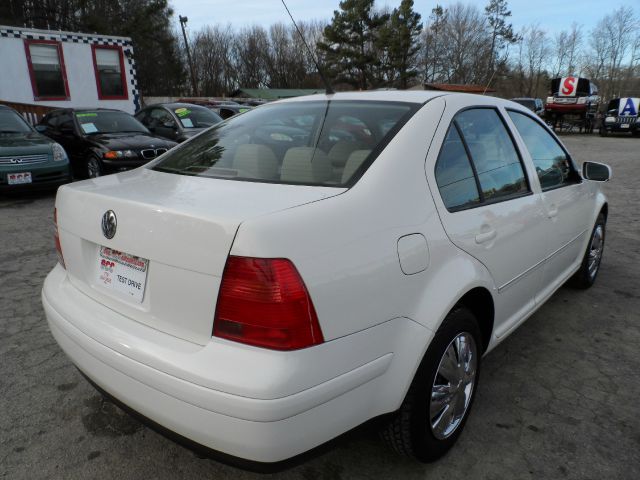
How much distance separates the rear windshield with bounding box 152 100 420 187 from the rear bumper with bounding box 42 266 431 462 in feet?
2.05

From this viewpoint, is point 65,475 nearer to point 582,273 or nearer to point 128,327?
point 128,327

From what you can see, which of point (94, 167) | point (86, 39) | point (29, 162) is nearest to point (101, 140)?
point (94, 167)

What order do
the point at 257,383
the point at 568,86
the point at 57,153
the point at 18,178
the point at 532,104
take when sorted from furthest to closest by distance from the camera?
the point at 532,104 < the point at 568,86 < the point at 57,153 < the point at 18,178 < the point at 257,383

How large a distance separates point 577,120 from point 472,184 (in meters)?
25.2

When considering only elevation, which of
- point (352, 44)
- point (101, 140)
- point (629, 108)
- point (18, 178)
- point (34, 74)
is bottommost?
point (18, 178)

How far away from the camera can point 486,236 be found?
2049 millimetres

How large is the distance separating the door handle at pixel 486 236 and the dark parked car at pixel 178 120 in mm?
8137

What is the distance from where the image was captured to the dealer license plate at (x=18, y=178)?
21.9 feet

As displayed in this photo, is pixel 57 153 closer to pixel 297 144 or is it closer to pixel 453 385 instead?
pixel 297 144

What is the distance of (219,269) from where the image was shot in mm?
1382

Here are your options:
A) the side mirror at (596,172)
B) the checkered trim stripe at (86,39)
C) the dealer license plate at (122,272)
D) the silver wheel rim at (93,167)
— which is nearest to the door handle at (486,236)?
the dealer license plate at (122,272)

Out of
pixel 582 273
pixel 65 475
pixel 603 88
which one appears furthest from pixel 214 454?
pixel 603 88

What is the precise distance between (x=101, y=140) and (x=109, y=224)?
7061mm

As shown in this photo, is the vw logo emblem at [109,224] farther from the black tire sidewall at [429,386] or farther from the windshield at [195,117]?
the windshield at [195,117]
